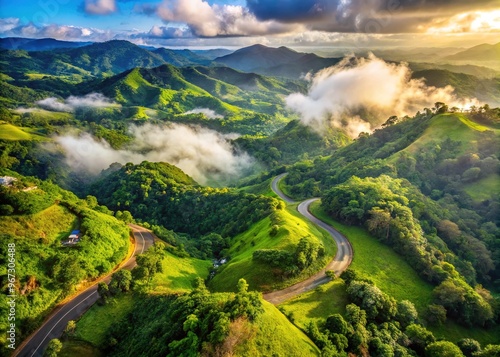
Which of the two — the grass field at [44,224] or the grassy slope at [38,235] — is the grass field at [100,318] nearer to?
the grassy slope at [38,235]

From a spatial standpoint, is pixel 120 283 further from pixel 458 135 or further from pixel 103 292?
pixel 458 135

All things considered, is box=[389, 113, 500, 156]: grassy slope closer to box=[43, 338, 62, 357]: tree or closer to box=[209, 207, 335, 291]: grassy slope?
box=[209, 207, 335, 291]: grassy slope

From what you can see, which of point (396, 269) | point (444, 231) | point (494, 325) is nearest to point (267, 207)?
point (396, 269)

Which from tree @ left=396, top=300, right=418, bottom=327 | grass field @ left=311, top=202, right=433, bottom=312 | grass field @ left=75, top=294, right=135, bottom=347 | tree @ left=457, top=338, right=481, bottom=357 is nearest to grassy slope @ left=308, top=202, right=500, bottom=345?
grass field @ left=311, top=202, right=433, bottom=312

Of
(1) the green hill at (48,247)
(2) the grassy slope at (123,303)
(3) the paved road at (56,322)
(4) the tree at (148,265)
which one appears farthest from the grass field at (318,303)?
(1) the green hill at (48,247)

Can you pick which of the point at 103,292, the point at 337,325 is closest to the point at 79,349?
the point at 103,292

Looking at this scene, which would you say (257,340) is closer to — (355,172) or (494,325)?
(494,325)
